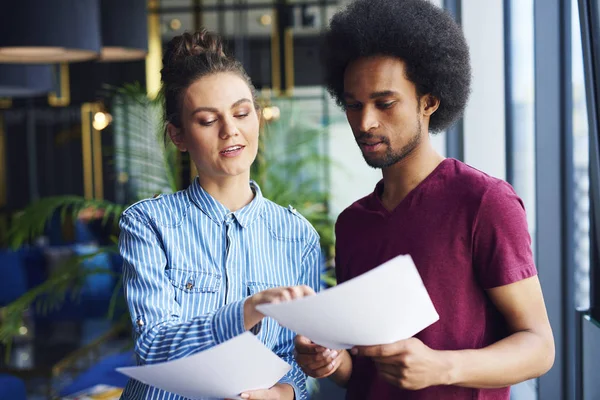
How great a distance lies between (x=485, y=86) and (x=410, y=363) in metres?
1.82

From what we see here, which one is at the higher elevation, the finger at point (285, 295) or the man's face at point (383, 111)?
the man's face at point (383, 111)

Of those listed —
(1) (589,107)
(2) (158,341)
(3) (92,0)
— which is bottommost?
(2) (158,341)

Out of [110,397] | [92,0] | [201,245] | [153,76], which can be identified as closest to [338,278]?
[201,245]

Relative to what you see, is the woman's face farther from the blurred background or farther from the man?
the blurred background

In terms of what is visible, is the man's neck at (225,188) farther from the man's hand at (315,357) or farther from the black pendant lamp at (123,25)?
the black pendant lamp at (123,25)

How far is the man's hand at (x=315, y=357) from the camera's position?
134cm

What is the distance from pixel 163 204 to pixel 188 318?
0.86ft

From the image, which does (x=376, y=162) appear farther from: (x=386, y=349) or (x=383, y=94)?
(x=386, y=349)

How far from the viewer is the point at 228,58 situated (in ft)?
5.22

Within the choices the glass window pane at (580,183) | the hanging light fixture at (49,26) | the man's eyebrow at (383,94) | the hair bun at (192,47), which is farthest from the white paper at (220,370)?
the hanging light fixture at (49,26)

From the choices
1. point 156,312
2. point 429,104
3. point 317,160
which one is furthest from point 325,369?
point 317,160

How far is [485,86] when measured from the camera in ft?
9.02

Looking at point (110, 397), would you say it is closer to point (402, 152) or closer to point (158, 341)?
point (158, 341)

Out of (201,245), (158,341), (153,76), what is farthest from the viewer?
(153,76)
